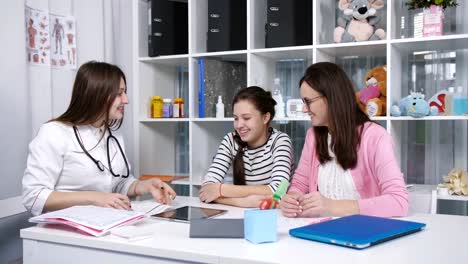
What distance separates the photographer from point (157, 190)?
1852 millimetres

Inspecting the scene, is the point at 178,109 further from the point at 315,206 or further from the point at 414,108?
the point at 315,206

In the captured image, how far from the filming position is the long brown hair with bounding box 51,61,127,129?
6.10 feet

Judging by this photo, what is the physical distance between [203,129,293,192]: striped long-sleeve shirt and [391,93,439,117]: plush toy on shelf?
56cm

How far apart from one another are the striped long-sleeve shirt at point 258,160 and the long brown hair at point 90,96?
1.84 ft

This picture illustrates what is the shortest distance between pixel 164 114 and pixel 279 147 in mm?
1037

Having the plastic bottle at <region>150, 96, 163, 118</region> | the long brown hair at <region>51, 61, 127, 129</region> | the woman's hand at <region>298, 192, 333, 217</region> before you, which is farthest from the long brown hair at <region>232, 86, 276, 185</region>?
the plastic bottle at <region>150, 96, 163, 118</region>

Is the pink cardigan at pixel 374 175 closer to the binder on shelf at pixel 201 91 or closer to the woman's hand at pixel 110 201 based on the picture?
the woman's hand at pixel 110 201

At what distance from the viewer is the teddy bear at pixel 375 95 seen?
7.65 feet

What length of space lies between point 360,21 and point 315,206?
1.25 m

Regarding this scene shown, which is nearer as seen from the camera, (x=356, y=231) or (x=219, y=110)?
(x=356, y=231)

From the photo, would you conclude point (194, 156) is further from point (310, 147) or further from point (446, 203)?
point (446, 203)

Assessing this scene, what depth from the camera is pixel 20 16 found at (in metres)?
2.19

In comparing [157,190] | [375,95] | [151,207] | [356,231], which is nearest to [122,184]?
[157,190]

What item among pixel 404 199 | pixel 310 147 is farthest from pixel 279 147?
pixel 404 199
